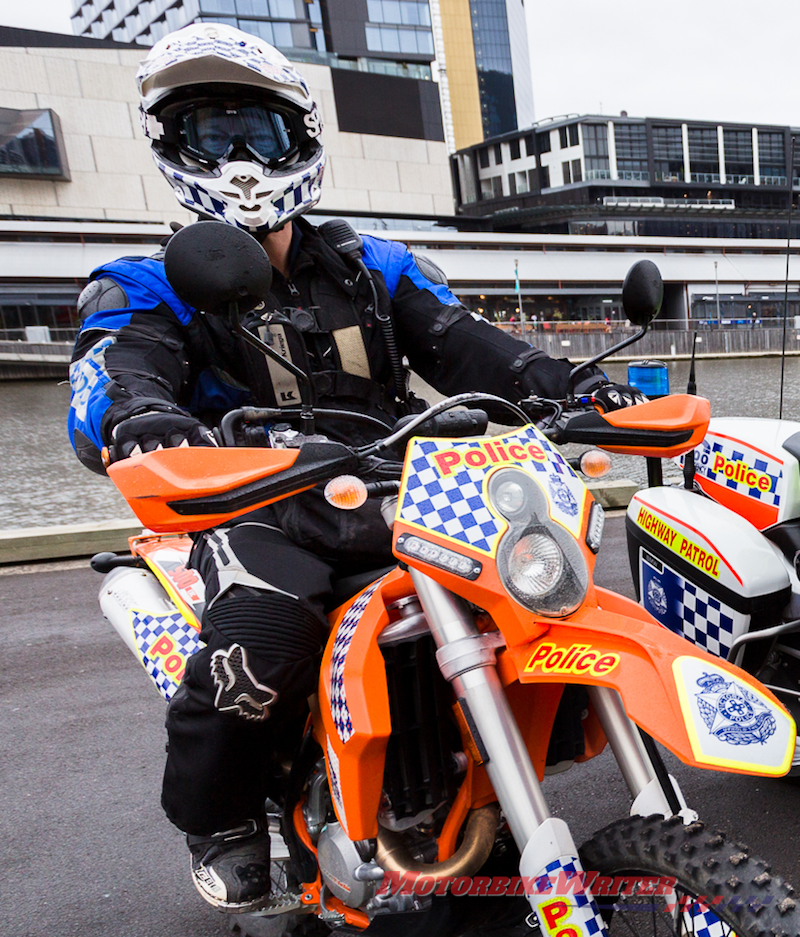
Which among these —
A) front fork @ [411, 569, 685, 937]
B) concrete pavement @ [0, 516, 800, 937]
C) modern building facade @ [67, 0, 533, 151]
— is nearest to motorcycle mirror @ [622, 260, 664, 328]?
front fork @ [411, 569, 685, 937]

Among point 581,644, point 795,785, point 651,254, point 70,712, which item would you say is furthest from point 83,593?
point 651,254

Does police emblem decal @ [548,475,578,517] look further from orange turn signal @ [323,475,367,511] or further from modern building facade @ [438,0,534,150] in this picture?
modern building facade @ [438,0,534,150]

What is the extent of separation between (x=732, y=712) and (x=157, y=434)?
1099mm

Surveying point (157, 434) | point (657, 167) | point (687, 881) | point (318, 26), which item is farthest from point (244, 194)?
point (657, 167)

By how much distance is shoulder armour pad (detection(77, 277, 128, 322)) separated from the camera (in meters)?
2.10

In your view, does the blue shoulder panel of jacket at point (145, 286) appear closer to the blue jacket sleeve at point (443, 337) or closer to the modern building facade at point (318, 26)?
the blue jacket sleeve at point (443, 337)

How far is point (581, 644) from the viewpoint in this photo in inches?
53.5

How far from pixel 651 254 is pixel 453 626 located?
54.9 meters

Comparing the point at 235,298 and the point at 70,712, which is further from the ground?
the point at 235,298

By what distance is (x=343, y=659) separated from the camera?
1.57 meters

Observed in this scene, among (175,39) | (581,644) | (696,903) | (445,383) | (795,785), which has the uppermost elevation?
(175,39)

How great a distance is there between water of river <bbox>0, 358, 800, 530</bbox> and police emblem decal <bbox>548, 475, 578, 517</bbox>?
6506 millimetres

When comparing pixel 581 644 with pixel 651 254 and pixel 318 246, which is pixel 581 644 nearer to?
pixel 318 246

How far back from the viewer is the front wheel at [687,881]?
4.08ft
